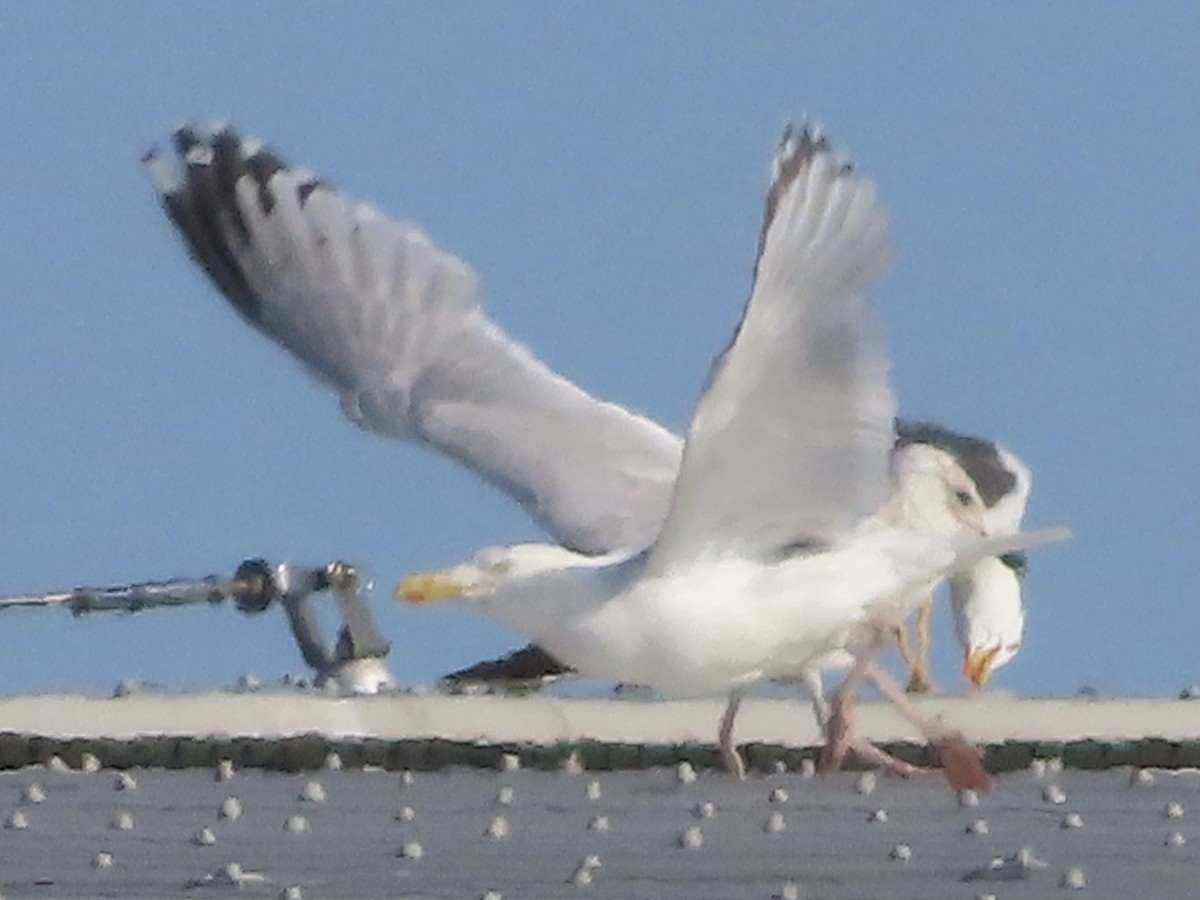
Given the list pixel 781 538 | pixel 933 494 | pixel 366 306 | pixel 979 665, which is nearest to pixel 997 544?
pixel 781 538

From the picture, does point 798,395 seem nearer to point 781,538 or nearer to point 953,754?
point 781,538

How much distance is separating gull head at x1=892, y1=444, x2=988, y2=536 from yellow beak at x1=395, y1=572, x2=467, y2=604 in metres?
2.55

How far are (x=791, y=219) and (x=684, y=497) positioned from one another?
62 cm

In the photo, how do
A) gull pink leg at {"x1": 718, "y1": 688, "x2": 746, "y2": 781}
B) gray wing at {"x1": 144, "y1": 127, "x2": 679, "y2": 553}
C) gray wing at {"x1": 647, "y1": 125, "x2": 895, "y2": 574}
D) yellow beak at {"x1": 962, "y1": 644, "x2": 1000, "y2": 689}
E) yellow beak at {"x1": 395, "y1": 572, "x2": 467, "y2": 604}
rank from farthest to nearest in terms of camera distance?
yellow beak at {"x1": 962, "y1": 644, "x2": 1000, "y2": 689} → gray wing at {"x1": 144, "y1": 127, "x2": 679, "y2": 553} → yellow beak at {"x1": 395, "y1": 572, "x2": 467, "y2": 604} → gull pink leg at {"x1": 718, "y1": 688, "x2": 746, "y2": 781} → gray wing at {"x1": 647, "y1": 125, "x2": 895, "y2": 574}

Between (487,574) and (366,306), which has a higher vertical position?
(366,306)

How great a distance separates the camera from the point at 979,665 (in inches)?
498

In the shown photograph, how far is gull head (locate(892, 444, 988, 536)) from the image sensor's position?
9750mm

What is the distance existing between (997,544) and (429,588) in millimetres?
1081

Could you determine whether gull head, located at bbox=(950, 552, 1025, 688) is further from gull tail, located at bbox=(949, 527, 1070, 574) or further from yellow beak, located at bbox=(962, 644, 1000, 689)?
gull tail, located at bbox=(949, 527, 1070, 574)

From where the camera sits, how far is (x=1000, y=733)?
26.3 ft

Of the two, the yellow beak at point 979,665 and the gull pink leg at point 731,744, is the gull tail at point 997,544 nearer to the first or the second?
the gull pink leg at point 731,744

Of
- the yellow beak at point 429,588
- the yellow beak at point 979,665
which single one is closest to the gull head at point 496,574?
the yellow beak at point 429,588

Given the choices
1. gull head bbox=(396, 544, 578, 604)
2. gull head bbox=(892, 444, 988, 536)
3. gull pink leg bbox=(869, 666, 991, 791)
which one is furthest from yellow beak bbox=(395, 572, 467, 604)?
gull head bbox=(892, 444, 988, 536)

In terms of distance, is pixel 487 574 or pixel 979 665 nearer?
pixel 487 574
